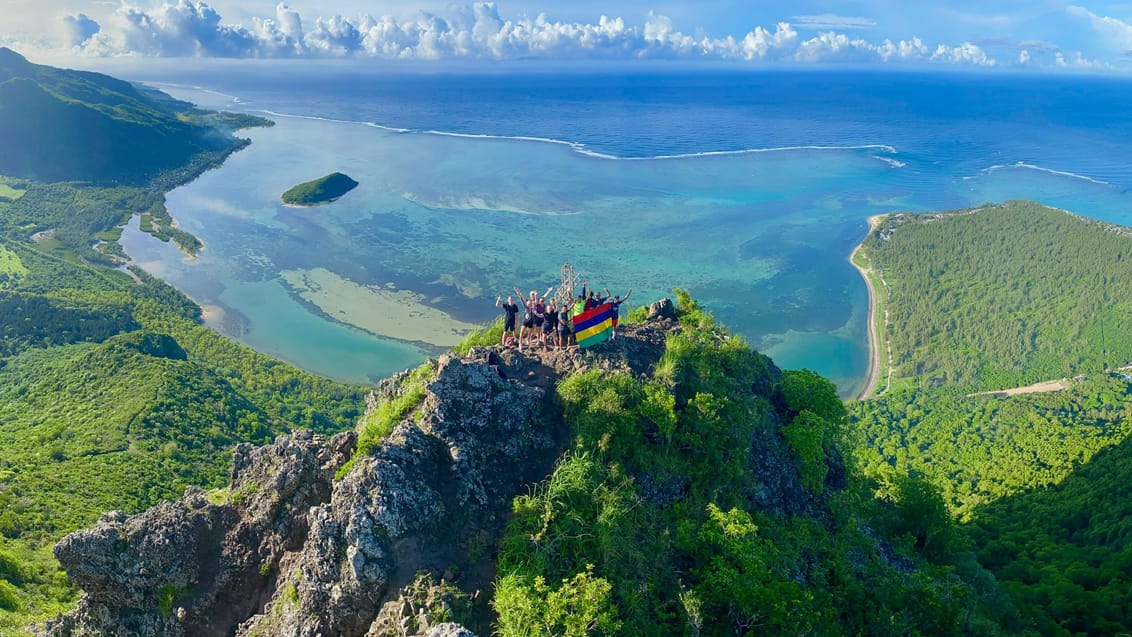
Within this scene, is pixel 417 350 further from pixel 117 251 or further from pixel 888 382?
pixel 117 251

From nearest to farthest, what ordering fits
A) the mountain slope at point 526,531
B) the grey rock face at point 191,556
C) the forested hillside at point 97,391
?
1. the mountain slope at point 526,531
2. the grey rock face at point 191,556
3. the forested hillside at point 97,391

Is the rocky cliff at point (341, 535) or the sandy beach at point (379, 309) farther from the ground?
the rocky cliff at point (341, 535)

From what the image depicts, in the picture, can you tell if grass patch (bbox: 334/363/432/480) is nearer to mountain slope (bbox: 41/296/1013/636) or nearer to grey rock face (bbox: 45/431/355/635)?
mountain slope (bbox: 41/296/1013/636)

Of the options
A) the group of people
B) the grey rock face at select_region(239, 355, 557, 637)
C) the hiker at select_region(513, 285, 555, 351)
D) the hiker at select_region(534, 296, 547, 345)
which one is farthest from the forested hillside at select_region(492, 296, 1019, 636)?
the hiker at select_region(513, 285, 555, 351)

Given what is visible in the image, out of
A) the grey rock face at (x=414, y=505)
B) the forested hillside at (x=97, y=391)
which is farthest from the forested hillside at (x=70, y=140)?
the grey rock face at (x=414, y=505)

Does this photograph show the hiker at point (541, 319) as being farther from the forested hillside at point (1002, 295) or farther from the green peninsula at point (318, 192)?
the green peninsula at point (318, 192)

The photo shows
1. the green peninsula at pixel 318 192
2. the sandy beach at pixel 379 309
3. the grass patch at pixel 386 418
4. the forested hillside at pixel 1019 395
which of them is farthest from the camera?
the green peninsula at pixel 318 192

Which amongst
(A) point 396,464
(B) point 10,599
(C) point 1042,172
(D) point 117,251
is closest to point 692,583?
(A) point 396,464
